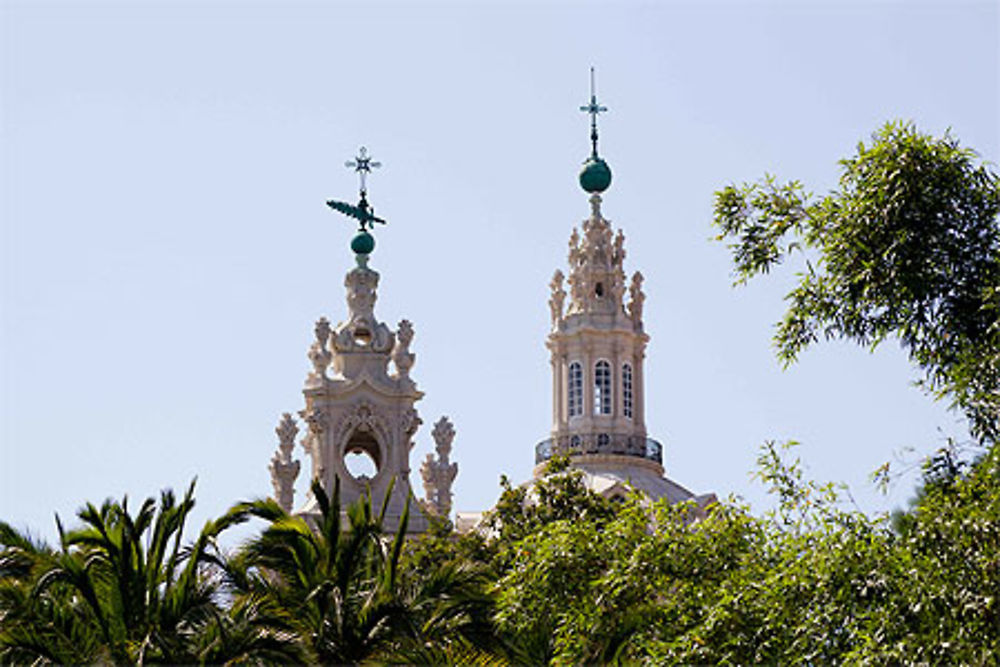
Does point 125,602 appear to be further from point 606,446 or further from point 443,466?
point 606,446

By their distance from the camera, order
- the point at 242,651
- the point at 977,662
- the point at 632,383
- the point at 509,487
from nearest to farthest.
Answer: the point at 977,662 < the point at 242,651 < the point at 509,487 < the point at 632,383

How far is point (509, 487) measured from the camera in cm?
5597

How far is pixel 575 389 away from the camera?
83125 millimetres

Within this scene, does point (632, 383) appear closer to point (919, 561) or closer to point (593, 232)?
point (593, 232)

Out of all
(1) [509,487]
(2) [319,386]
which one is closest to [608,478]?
(2) [319,386]

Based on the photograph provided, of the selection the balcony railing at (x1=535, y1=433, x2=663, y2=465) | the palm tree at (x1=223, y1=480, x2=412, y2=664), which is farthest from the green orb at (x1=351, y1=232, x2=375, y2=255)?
the palm tree at (x1=223, y1=480, x2=412, y2=664)

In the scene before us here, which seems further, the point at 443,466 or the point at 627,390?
the point at 627,390

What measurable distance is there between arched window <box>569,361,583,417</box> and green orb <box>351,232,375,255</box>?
1159 centimetres

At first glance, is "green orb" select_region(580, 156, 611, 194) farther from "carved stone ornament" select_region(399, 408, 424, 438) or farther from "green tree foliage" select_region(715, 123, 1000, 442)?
"green tree foliage" select_region(715, 123, 1000, 442)

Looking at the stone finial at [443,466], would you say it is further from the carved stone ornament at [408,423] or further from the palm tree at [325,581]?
the palm tree at [325,581]

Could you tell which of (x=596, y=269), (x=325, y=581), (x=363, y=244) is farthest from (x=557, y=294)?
(x=325, y=581)

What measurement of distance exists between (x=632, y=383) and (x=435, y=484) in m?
14.0

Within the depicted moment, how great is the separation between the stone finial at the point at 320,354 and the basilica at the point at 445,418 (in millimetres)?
30

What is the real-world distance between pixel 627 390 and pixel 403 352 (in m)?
14.0
